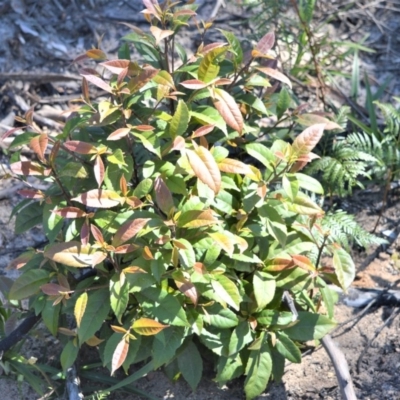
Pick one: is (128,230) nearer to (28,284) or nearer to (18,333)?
(28,284)

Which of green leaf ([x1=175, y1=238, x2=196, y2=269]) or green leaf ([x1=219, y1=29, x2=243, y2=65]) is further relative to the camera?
green leaf ([x1=219, y1=29, x2=243, y2=65])

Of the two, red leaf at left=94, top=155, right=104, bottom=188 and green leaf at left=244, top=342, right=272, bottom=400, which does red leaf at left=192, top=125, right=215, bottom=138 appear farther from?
green leaf at left=244, top=342, right=272, bottom=400

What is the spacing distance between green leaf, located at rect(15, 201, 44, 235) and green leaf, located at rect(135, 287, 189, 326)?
0.56 meters

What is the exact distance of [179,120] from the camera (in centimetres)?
251

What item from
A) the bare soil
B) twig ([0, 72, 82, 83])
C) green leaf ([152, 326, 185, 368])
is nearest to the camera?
green leaf ([152, 326, 185, 368])

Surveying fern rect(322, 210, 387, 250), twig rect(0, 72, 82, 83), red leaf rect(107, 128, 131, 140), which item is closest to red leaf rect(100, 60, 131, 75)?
red leaf rect(107, 128, 131, 140)

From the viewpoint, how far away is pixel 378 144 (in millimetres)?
3607

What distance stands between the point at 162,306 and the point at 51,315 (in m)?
0.48

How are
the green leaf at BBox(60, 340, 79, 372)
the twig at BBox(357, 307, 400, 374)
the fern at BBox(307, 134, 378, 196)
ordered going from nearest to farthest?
the green leaf at BBox(60, 340, 79, 372) → the twig at BBox(357, 307, 400, 374) → the fern at BBox(307, 134, 378, 196)

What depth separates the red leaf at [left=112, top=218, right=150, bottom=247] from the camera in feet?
7.82

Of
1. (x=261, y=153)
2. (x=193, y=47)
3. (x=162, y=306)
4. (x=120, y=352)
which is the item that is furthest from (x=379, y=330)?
(x=193, y=47)

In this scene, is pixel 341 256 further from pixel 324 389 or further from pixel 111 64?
pixel 111 64

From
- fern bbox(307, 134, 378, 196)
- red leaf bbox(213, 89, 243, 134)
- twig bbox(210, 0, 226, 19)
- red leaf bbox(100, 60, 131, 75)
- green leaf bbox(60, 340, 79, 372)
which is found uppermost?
red leaf bbox(100, 60, 131, 75)

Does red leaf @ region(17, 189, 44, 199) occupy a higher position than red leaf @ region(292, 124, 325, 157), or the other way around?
red leaf @ region(292, 124, 325, 157)
